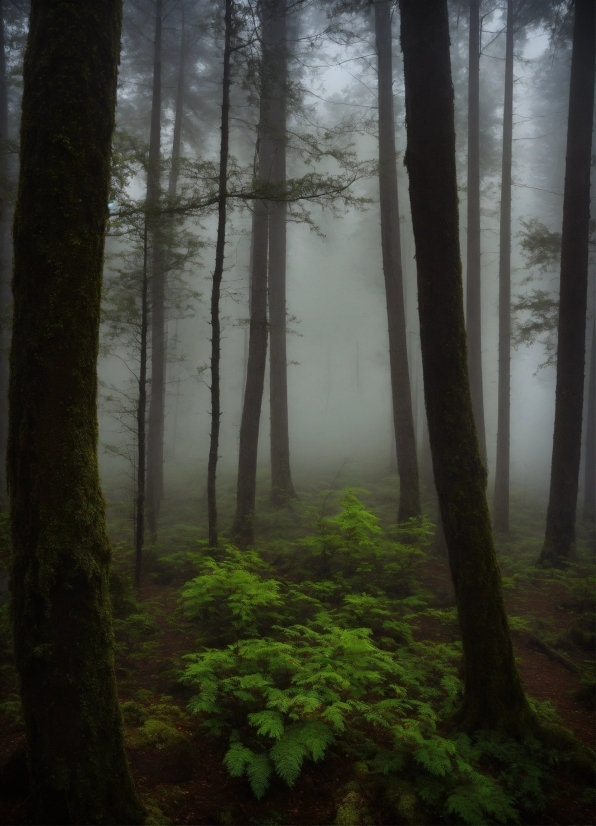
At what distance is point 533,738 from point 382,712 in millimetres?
1509

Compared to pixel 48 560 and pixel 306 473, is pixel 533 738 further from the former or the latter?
pixel 306 473

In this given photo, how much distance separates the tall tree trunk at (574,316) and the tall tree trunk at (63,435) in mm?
10208

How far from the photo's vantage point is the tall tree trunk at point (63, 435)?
302 cm

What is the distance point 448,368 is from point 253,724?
377cm

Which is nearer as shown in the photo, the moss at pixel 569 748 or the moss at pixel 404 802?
the moss at pixel 404 802

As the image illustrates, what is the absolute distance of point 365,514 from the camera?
26.9 feet

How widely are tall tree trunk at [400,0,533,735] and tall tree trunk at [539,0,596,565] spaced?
6.91 meters

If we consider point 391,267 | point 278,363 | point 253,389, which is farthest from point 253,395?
point 391,267

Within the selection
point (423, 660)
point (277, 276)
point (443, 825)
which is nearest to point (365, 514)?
point (423, 660)

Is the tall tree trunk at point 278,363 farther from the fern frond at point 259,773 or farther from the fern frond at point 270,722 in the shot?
the fern frond at point 259,773

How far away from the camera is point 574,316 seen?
10.8m

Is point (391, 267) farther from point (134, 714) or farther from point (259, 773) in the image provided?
point (259, 773)

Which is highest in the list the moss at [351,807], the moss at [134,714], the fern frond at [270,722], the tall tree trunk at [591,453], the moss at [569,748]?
the tall tree trunk at [591,453]

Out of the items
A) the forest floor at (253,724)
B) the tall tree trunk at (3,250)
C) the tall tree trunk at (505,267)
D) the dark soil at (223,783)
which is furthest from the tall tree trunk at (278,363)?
the dark soil at (223,783)
